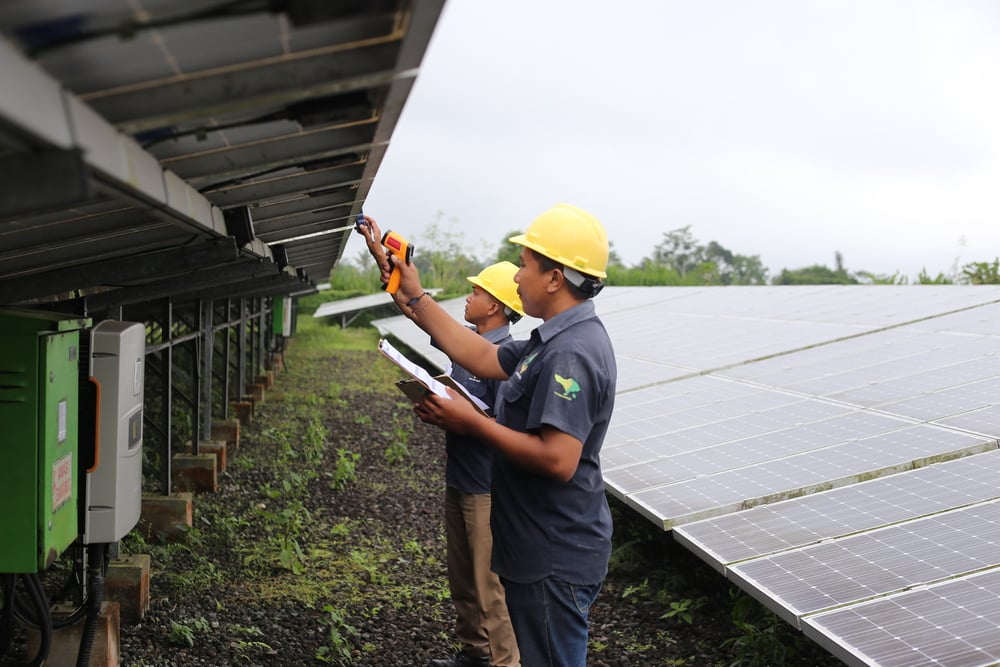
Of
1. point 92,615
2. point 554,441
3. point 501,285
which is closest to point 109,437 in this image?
point 92,615

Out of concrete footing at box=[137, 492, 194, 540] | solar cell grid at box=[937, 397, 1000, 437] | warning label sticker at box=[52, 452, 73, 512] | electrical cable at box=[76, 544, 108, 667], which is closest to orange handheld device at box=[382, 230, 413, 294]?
warning label sticker at box=[52, 452, 73, 512]

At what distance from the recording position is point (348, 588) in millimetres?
5539

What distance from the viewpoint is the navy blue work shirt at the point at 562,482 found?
2625mm

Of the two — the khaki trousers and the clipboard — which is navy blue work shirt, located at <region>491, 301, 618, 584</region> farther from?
the khaki trousers

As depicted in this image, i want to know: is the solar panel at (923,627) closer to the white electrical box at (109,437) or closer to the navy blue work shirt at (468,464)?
the navy blue work shirt at (468,464)

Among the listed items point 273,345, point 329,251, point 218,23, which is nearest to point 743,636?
point 218,23

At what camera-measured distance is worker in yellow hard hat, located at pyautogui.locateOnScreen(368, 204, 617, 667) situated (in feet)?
8.56

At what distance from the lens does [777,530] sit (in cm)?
441

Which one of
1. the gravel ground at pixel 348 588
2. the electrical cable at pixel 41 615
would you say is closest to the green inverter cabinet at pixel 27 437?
the electrical cable at pixel 41 615

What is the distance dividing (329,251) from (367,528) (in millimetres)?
4354

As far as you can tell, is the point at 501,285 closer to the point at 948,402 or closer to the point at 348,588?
the point at 348,588

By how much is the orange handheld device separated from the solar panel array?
77.7 inches

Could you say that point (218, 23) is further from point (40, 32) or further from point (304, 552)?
point (304, 552)

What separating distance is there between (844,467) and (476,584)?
Result: 88.3 inches
